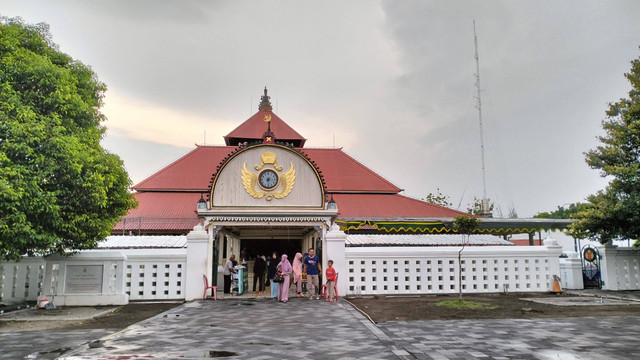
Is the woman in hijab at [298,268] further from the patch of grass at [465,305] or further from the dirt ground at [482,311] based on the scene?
the patch of grass at [465,305]

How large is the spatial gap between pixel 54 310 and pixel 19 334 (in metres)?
4.03

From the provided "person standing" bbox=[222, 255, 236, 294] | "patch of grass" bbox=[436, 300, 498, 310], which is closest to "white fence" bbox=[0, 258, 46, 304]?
"person standing" bbox=[222, 255, 236, 294]

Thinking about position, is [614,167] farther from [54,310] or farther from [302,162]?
[54,310]

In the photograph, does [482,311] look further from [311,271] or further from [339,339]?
[311,271]

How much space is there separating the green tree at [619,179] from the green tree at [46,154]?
50.3ft

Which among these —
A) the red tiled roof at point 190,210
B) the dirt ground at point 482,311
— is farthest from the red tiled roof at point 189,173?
the dirt ground at point 482,311

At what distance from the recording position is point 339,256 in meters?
14.8

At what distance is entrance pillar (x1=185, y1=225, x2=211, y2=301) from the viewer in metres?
14.4

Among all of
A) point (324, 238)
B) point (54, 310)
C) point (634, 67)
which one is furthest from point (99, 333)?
point (634, 67)

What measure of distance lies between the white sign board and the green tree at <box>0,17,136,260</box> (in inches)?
30.4

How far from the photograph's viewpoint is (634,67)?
15648 mm

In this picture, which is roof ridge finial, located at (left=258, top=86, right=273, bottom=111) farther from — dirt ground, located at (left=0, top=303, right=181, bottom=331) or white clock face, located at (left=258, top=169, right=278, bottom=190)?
dirt ground, located at (left=0, top=303, right=181, bottom=331)

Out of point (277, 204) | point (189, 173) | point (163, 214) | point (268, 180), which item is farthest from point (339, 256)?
point (189, 173)

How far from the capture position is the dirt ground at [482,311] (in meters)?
10.1
